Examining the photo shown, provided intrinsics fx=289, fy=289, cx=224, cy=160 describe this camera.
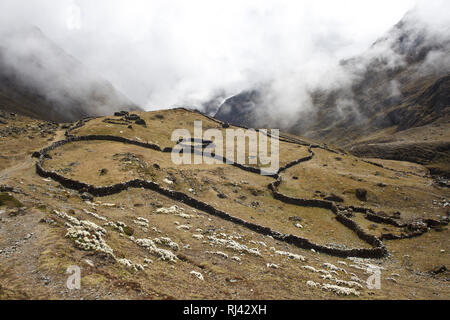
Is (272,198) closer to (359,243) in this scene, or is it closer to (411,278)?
(359,243)

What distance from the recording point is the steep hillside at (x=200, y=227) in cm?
1716

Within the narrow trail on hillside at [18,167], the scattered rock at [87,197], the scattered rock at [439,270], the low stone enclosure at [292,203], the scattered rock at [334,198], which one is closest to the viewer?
the scattered rock at [439,270]

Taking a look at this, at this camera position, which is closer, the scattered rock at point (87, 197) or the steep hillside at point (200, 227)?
the steep hillside at point (200, 227)

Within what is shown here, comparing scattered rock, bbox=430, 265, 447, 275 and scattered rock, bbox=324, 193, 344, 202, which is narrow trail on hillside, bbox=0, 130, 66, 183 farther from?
scattered rock, bbox=430, 265, 447, 275

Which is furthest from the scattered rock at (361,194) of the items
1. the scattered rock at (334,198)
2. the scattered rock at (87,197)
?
the scattered rock at (87,197)

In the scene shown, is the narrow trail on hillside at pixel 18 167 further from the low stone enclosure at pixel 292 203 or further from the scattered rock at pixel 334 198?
the scattered rock at pixel 334 198

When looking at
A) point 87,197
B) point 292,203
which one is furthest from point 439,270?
point 87,197

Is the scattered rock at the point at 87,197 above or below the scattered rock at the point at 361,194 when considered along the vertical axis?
below

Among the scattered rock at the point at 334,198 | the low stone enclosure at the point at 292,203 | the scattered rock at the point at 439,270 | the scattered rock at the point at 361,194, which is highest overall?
the scattered rock at the point at 361,194

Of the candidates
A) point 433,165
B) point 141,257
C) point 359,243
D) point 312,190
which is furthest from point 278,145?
point 141,257

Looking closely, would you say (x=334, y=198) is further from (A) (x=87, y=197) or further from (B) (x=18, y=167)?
(B) (x=18, y=167)

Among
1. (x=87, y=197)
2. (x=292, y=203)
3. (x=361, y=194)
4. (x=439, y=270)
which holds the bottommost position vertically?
(x=439, y=270)

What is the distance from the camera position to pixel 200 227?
32781 mm

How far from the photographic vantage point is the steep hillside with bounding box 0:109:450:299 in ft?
56.3
